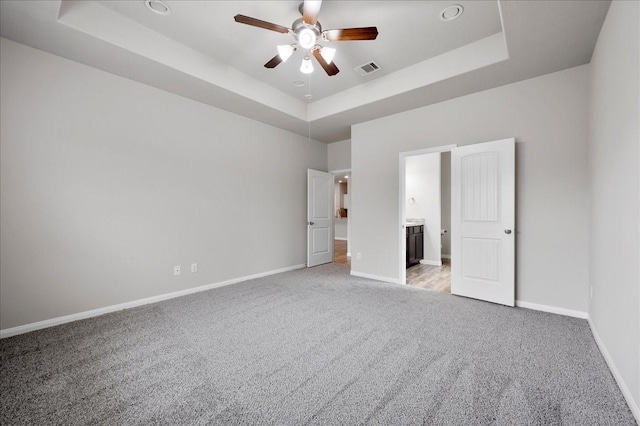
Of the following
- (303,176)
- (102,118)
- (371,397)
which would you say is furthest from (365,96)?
(371,397)

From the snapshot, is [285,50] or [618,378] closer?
[618,378]

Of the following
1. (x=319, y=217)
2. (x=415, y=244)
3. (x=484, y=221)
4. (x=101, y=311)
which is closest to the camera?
(x=101, y=311)

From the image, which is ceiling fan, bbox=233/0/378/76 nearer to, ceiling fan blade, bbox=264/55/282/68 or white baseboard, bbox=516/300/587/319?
ceiling fan blade, bbox=264/55/282/68

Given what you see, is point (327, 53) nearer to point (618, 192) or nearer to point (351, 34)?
point (351, 34)

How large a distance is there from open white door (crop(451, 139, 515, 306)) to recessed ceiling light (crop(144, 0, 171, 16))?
12.0 feet

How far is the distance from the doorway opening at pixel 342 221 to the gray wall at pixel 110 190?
2.62 meters

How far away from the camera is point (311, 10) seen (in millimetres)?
2205

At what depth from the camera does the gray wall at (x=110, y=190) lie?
2625 millimetres

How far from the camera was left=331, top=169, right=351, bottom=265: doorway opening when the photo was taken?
6.88 meters

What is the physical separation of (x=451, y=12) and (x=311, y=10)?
1.37 m

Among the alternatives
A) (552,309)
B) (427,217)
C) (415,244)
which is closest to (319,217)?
(415,244)

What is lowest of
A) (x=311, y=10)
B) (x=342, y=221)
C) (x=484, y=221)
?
(x=342, y=221)

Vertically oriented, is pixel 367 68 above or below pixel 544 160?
above

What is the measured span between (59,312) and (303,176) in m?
4.12
